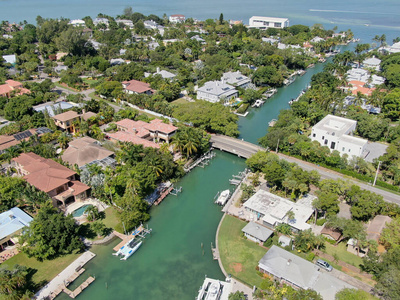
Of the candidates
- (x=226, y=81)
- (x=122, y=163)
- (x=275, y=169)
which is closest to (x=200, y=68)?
(x=226, y=81)

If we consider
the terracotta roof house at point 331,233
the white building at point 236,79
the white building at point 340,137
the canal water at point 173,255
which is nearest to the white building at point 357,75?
the white building at point 236,79

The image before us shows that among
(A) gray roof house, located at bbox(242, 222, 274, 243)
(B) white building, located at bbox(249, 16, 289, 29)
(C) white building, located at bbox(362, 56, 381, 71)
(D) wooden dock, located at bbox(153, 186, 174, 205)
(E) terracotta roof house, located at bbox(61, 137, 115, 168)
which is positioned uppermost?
(B) white building, located at bbox(249, 16, 289, 29)

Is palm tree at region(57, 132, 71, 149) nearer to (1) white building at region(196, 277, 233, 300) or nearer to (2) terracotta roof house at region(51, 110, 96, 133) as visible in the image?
(2) terracotta roof house at region(51, 110, 96, 133)

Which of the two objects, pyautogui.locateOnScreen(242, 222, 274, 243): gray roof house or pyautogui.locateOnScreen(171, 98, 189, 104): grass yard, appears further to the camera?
pyautogui.locateOnScreen(171, 98, 189, 104): grass yard

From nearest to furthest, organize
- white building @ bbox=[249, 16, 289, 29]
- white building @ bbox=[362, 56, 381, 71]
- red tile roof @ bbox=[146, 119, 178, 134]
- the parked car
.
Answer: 1. the parked car
2. red tile roof @ bbox=[146, 119, 178, 134]
3. white building @ bbox=[362, 56, 381, 71]
4. white building @ bbox=[249, 16, 289, 29]

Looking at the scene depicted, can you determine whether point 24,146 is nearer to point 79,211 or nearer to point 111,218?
point 79,211

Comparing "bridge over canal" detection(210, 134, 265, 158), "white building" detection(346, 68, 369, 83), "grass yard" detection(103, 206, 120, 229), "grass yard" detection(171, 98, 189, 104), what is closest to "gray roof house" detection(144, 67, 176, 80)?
"grass yard" detection(171, 98, 189, 104)
